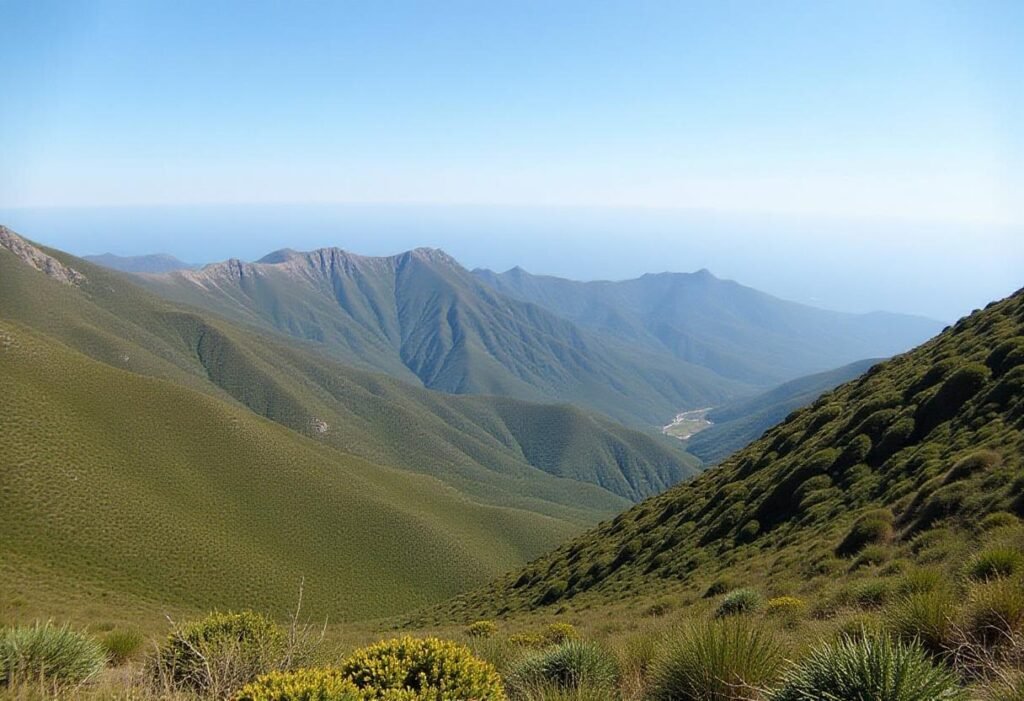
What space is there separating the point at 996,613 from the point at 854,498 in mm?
13801

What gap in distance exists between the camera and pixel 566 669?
22.4ft

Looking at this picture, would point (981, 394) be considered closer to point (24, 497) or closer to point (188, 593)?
point (188, 593)

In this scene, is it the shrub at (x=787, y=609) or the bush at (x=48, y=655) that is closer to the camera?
the bush at (x=48, y=655)

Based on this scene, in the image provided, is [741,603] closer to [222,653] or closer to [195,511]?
[222,653]

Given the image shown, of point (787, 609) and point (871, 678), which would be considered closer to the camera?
point (871, 678)

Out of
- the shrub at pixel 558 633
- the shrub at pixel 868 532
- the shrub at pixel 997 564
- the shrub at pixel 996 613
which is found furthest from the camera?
the shrub at pixel 868 532

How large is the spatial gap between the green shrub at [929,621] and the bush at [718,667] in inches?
57.0

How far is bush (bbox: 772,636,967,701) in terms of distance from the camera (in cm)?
395

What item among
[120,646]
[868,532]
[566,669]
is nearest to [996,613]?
[566,669]

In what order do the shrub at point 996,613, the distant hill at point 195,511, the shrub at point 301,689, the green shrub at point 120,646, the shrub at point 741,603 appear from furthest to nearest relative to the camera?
the distant hill at point 195,511, the shrub at point 741,603, the green shrub at point 120,646, the shrub at point 996,613, the shrub at point 301,689

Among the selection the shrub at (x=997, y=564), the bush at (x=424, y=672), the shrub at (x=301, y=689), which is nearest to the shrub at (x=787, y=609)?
the shrub at (x=997, y=564)

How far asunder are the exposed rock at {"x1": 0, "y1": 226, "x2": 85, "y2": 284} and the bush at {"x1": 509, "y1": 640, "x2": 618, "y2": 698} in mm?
209277

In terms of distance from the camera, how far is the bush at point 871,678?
3.95 meters

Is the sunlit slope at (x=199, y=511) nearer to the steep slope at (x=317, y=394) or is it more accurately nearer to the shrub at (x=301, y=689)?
the shrub at (x=301, y=689)
